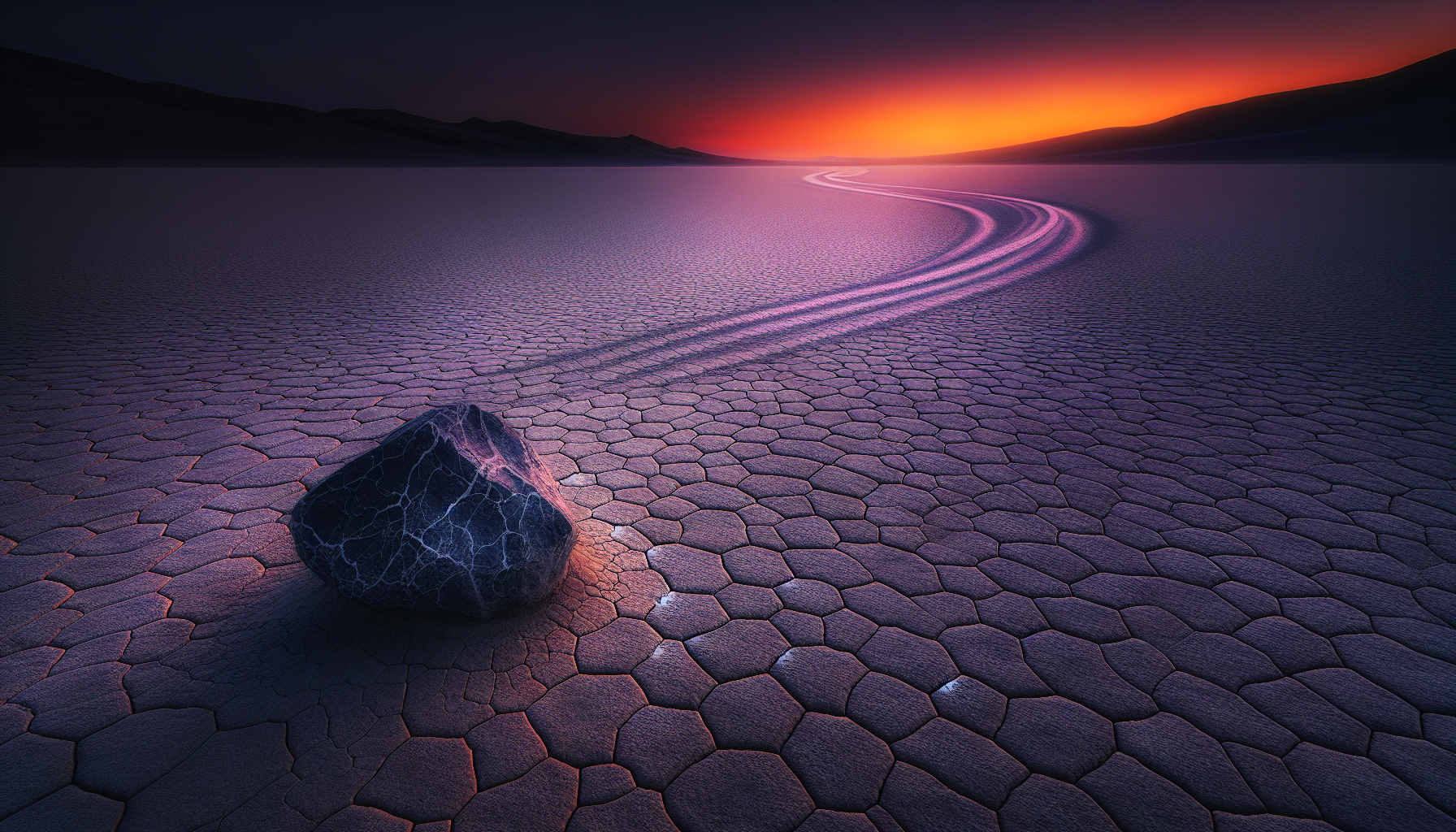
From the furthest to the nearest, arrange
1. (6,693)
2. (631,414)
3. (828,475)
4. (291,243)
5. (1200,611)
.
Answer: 1. (291,243)
2. (631,414)
3. (828,475)
4. (1200,611)
5. (6,693)

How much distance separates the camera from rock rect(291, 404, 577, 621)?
2.11 m

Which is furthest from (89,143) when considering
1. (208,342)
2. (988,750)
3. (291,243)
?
(988,750)

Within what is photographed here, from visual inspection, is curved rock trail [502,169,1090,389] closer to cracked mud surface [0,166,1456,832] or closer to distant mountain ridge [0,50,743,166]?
cracked mud surface [0,166,1456,832]

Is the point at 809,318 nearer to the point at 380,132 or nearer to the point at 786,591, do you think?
the point at 786,591

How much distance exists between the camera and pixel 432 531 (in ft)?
6.97

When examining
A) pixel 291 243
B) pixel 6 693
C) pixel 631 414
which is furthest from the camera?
pixel 291 243

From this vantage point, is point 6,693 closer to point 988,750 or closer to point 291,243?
point 988,750

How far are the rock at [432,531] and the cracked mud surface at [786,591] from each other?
0.53ft

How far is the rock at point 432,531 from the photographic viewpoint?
6.92 feet

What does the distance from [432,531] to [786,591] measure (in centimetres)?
122

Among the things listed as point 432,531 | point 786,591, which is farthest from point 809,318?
point 432,531

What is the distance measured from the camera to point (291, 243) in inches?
429

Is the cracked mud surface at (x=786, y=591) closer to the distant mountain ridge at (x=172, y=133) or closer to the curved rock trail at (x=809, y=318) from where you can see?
the curved rock trail at (x=809, y=318)

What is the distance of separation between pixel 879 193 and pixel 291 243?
60.9 ft
